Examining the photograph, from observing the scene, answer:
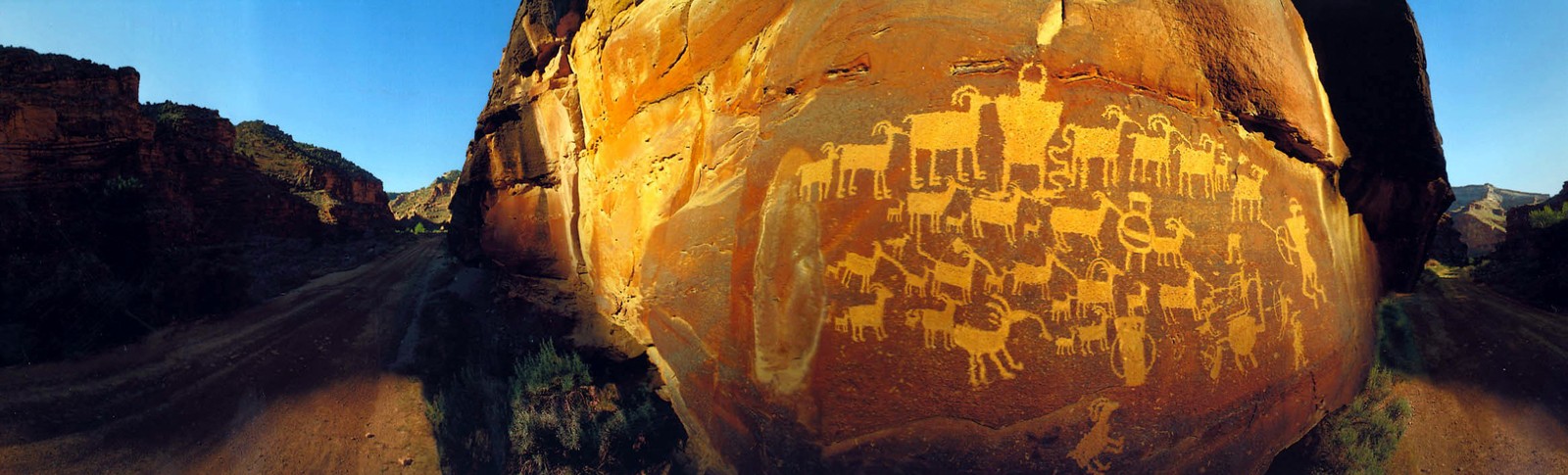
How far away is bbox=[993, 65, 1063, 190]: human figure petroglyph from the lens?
3.02 meters

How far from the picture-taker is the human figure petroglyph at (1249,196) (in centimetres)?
331

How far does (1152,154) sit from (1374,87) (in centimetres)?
282

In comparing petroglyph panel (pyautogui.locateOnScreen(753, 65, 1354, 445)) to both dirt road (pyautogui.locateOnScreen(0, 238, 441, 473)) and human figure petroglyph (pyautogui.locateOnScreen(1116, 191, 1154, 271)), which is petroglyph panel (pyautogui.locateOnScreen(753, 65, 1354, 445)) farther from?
dirt road (pyautogui.locateOnScreen(0, 238, 441, 473))

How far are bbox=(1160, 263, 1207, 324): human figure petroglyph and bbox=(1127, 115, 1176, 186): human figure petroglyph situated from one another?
522 millimetres

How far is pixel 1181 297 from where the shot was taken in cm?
305

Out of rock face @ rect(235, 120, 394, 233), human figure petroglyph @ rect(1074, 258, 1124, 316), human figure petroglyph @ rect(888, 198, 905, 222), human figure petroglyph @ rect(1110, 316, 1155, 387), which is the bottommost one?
human figure petroglyph @ rect(1110, 316, 1155, 387)

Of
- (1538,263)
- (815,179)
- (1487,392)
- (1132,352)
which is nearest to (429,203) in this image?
(815,179)

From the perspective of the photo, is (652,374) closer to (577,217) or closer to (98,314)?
(577,217)

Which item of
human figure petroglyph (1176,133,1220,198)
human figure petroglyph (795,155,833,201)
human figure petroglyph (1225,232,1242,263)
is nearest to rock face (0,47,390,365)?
human figure petroglyph (795,155,833,201)

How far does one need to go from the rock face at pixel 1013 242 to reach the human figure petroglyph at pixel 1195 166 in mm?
17

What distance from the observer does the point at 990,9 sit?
10.6 ft

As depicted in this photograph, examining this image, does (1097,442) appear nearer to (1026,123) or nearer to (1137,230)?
(1137,230)

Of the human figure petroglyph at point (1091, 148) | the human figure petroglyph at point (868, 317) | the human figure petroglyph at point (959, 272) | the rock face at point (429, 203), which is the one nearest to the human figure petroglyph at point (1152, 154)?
the human figure petroglyph at point (1091, 148)

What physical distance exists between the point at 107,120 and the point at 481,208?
25.4ft
